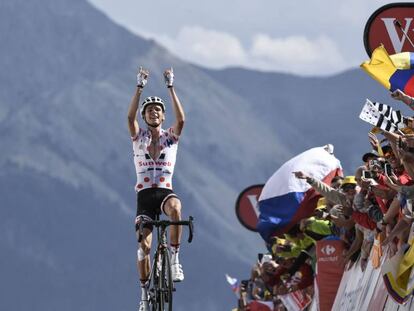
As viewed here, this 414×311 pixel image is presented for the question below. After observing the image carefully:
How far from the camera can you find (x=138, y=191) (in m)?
21.1

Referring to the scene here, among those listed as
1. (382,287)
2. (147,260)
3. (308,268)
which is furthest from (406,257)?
(308,268)

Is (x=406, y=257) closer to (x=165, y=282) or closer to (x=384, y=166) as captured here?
(x=384, y=166)

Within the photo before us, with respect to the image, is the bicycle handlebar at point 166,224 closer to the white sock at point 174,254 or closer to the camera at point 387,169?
the white sock at point 174,254

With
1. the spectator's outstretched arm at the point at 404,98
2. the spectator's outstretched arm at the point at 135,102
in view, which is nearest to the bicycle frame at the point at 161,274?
the spectator's outstretched arm at the point at 135,102

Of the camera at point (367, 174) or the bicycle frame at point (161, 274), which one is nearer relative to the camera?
the bicycle frame at point (161, 274)

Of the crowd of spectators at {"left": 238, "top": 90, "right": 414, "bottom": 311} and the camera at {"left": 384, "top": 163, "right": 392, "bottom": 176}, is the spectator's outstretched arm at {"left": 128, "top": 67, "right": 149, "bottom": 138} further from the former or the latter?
the camera at {"left": 384, "top": 163, "right": 392, "bottom": 176}

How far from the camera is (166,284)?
66.3 feet

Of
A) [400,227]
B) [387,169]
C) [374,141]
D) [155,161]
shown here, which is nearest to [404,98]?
[400,227]

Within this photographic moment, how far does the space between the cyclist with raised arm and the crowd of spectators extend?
84.5 inches

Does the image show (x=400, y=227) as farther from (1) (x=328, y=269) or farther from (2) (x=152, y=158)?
(1) (x=328, y=269)

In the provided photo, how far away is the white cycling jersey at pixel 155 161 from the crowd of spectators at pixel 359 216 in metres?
2.13

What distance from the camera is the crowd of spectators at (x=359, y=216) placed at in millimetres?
18219

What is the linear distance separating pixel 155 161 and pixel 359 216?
7.98 feet

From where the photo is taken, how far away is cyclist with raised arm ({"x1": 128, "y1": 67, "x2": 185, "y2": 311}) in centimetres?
2081
